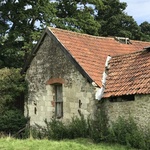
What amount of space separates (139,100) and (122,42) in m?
7.62

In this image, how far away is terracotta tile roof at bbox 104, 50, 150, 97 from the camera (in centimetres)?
1408

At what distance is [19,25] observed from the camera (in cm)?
2458

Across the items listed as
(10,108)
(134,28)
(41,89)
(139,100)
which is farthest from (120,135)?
(134,28)

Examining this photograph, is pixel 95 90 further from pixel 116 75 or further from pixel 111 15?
pixel 111 15

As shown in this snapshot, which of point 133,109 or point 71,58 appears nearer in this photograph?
point 133,109

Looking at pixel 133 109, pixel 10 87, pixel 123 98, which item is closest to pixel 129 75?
pixel 123 98

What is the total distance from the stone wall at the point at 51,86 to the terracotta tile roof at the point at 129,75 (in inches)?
41.8

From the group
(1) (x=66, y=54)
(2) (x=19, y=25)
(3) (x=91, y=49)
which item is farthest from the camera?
(2) (x=19, y=25)

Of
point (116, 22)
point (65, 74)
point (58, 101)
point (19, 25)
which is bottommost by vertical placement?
point (58, 101)

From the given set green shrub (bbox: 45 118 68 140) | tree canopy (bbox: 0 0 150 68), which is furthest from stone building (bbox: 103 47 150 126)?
tree canopy (bbox: 0 0 150 68)

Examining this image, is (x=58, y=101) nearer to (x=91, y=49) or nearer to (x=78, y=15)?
(x=91, y=49)

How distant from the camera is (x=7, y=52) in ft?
77.2

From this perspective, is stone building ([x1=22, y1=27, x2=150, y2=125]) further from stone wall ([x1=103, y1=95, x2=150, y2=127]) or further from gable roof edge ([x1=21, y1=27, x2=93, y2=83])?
stone wall ([x1=103, y1=95, x2=150, y2=127])

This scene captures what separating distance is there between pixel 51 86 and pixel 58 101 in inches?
33.3
